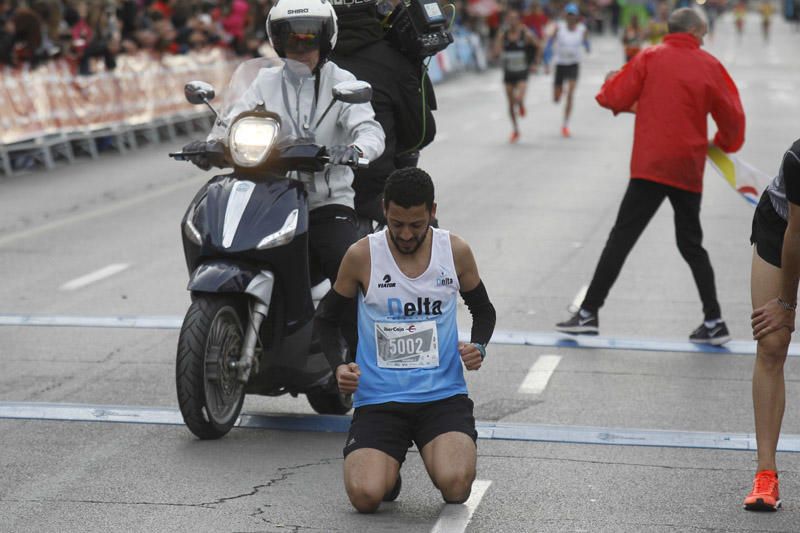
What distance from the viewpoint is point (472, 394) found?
318 inches

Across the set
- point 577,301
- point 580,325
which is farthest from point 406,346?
point 577,301

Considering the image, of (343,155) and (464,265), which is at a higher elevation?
(343,155)

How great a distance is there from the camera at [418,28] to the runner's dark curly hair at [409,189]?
2147mm

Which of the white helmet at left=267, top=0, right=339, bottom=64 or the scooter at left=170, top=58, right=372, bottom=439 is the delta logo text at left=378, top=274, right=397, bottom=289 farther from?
the white helmet at left=267, top=0, right=339, bottom=64

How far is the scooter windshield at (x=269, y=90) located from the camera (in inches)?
286

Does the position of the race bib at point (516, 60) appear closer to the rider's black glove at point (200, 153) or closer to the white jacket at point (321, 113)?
the white jacket at point (321, 113)

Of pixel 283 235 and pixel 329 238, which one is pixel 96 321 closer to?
pixel 329 238

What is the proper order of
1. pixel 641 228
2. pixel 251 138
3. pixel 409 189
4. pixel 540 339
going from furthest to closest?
pixel 641 228
pixel 540 339
pixel 251 138
pixel 409 189

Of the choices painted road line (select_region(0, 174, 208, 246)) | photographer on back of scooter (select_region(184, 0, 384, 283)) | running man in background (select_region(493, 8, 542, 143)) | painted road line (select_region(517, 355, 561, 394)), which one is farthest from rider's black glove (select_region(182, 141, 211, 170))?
running man in background (select_region(493, 8, 542, 143))

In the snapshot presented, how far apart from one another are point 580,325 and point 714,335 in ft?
2.64

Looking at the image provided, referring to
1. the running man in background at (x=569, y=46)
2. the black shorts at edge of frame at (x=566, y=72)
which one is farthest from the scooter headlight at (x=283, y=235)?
the black shorts at edge of frame at (x=566, y=72)

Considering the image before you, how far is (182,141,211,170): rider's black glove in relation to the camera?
7.00 meters

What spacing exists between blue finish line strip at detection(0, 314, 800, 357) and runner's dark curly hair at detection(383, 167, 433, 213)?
3.59 meters

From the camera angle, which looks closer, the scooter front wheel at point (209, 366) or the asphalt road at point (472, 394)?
the asphalt road at point (472, 394)
